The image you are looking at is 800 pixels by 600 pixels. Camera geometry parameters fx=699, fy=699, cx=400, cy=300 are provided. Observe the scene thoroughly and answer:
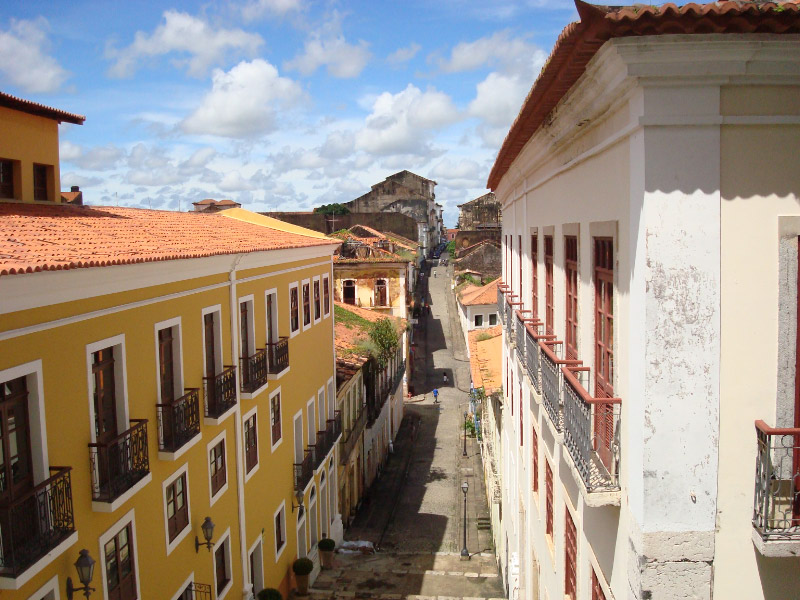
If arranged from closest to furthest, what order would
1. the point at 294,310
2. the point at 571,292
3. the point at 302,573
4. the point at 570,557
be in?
the point at 571,292 → the point at 570,557 → the point at 302,573 → the point at 294,310

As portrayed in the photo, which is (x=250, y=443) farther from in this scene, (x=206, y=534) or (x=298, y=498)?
(x=298, y=498)

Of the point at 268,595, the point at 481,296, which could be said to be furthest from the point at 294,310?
the point at 481,296

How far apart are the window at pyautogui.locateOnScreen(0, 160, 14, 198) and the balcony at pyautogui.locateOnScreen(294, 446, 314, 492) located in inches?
339

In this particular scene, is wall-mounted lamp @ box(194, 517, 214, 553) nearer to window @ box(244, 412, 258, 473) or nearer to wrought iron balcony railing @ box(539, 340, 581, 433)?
window @ box(244, 412, 258, 473)

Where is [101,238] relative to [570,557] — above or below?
above

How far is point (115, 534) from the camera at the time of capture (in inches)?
332

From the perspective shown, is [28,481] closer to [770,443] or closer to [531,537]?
[770,443]

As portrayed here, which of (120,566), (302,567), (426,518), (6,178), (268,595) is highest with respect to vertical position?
(6,178)

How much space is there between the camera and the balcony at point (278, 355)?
48.4 ft

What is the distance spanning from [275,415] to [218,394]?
407cm

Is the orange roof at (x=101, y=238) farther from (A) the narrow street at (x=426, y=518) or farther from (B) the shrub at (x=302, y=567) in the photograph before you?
(A) the narrow street at (x=426, y=518)

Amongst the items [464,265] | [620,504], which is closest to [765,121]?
[620,504]

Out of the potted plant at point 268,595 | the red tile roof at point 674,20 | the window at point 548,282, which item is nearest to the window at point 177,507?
the potted plant at point 268,595

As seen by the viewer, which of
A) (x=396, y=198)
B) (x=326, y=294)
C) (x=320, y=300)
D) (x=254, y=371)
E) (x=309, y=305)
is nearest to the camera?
(x=254, y=371)
